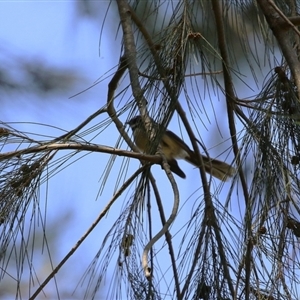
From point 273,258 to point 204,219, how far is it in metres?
0.19

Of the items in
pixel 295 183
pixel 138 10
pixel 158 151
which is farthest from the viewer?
pixel 138 10

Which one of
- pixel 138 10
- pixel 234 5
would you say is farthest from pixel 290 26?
pixel 138 10

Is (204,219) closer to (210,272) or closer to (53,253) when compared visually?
(210,272)

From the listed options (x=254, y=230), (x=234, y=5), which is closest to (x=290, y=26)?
(x=254, y=230)

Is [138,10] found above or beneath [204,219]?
above

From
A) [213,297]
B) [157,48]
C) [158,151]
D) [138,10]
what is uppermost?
[138,10]

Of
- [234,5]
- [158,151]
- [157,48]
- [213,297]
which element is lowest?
[213,297]

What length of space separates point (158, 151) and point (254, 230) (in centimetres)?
Result: 32

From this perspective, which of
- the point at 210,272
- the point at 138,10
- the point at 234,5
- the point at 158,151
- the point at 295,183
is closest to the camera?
the point at 295,183

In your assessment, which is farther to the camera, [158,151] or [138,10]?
[138,10]

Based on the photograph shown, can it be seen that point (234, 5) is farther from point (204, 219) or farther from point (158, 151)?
point (204, 219)

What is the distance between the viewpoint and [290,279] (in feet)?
4.13

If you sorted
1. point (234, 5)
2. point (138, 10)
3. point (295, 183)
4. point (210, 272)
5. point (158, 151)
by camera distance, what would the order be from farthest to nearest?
point (138, 10) < point (234, 5) < point (158, 151) < point (210, 272) < point (295, 183)

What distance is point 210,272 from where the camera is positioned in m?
1.35
